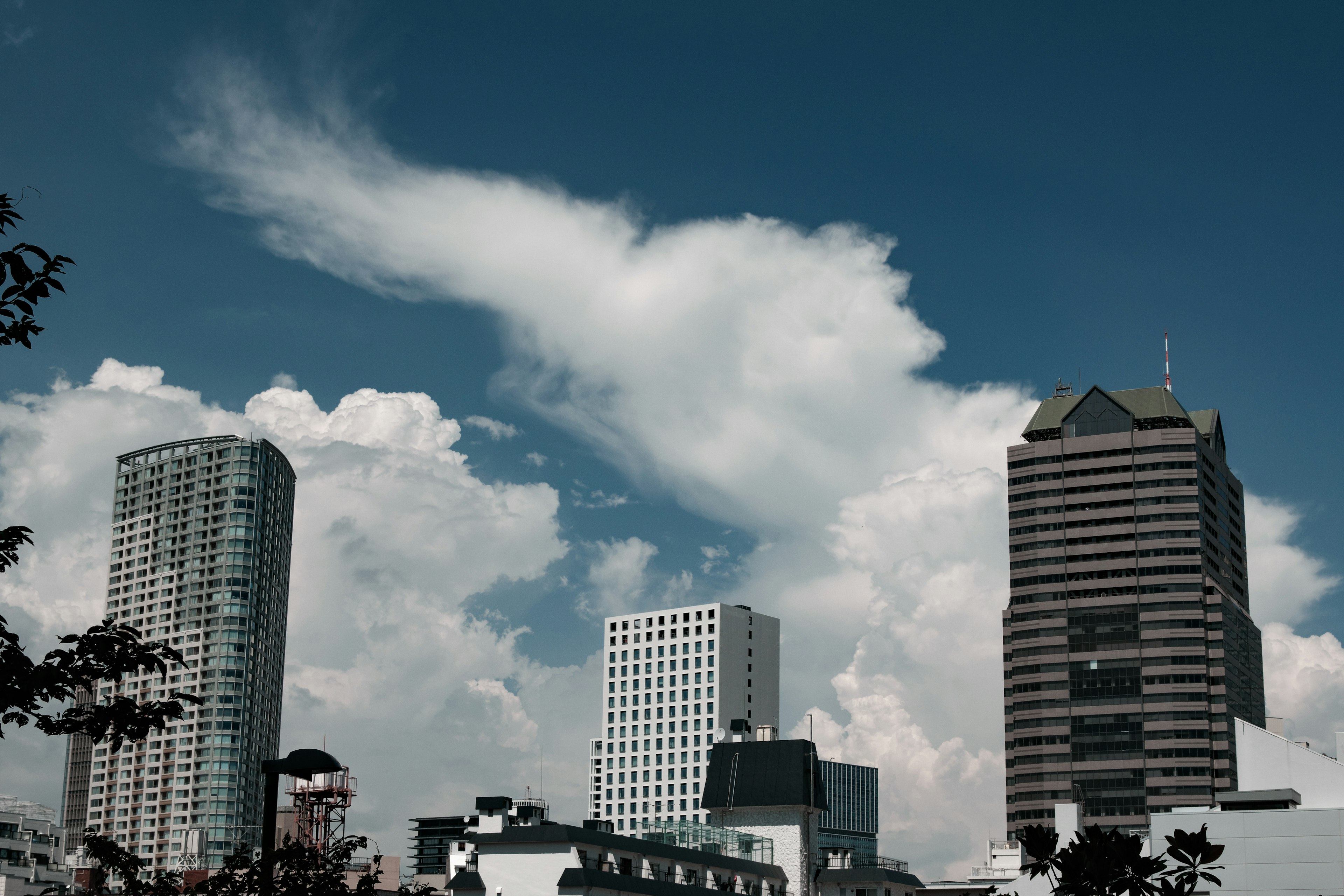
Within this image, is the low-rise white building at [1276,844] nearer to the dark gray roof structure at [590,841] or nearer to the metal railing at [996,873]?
the dark gray roof structure at [590,841]

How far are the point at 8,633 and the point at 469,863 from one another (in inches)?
3385

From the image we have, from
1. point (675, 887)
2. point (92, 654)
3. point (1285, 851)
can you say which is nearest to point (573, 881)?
point (675, 887)

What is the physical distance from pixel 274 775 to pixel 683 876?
78.0m

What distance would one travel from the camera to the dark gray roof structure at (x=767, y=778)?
119625 mm

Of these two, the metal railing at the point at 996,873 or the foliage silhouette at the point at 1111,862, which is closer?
the foliage silhouette at the point at 1111,862

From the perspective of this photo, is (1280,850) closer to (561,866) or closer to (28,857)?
(561,866)

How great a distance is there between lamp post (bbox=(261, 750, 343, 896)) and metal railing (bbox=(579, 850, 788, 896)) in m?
63.5

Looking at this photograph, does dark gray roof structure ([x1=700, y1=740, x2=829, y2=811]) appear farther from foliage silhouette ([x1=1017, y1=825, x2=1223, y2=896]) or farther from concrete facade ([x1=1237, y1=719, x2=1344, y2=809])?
foliage silhouette ([x1=1017, y1=825, x2=1223, y2=896])

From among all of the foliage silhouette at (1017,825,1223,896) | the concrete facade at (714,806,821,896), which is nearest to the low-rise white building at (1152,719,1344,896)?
the concrete facade at (714,806,821,896)

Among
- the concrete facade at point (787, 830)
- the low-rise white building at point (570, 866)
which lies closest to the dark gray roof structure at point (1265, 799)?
the low-rise white building at point (570, 866)

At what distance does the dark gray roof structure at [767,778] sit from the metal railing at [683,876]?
8084mm

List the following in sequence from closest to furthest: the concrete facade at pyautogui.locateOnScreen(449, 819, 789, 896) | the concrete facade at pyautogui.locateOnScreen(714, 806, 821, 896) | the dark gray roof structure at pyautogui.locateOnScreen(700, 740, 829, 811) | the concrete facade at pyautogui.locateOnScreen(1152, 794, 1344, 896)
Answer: the concrete facade at pyautogui.locateOnScreen(1152, 794, 1344, 896) → the concrete facade at pyautogui.locateOnScreen(449, 819, 789, 896) → the concrete facade at pyautogui.locateOnScreen(714, 806, 821, 896) → the dark gray roof structure at pyautogui.locateOnScreen(700, 740, 829, 811)

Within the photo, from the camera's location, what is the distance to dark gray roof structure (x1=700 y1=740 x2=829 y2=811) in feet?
392

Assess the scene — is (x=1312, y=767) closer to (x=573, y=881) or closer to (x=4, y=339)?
(x=573, y=881)
